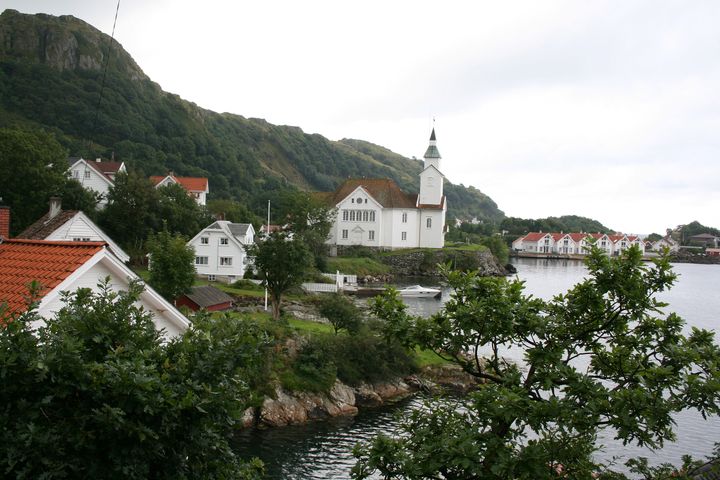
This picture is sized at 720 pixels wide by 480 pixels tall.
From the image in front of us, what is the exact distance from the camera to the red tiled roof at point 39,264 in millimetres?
9406

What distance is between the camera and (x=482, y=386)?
7.00 m

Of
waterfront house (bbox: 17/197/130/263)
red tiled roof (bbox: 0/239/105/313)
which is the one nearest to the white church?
waterfront house (bbox: 17/197/130/263)

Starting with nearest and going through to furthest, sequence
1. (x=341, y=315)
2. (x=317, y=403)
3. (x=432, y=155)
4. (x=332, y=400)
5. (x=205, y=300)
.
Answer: (x=317, y=403) < (x=332, y=400) < (x=341, y=315) < (x=205, y=300) < (x=432, y=155)

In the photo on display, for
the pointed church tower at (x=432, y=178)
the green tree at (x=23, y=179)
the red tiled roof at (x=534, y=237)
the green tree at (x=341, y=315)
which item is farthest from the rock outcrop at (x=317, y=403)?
the red tiled roof at (x=534, y=237)

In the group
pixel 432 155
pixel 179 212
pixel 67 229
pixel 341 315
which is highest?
pixel 432 155

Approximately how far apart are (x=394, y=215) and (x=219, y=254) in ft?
121

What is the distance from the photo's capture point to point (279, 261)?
35906 millimetres

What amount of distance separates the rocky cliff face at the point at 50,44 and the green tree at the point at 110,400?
164 m

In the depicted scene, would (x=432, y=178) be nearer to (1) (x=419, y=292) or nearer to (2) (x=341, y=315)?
(1) (x=419, y=292)

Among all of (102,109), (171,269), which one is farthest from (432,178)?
(102,109)

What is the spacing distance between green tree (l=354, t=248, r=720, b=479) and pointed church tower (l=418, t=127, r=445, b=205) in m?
74.8

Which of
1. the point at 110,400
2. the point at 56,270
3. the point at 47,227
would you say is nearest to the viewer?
the point at 110,400

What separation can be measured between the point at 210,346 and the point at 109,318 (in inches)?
41.8

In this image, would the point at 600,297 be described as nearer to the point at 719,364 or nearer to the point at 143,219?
the point at 719,364
